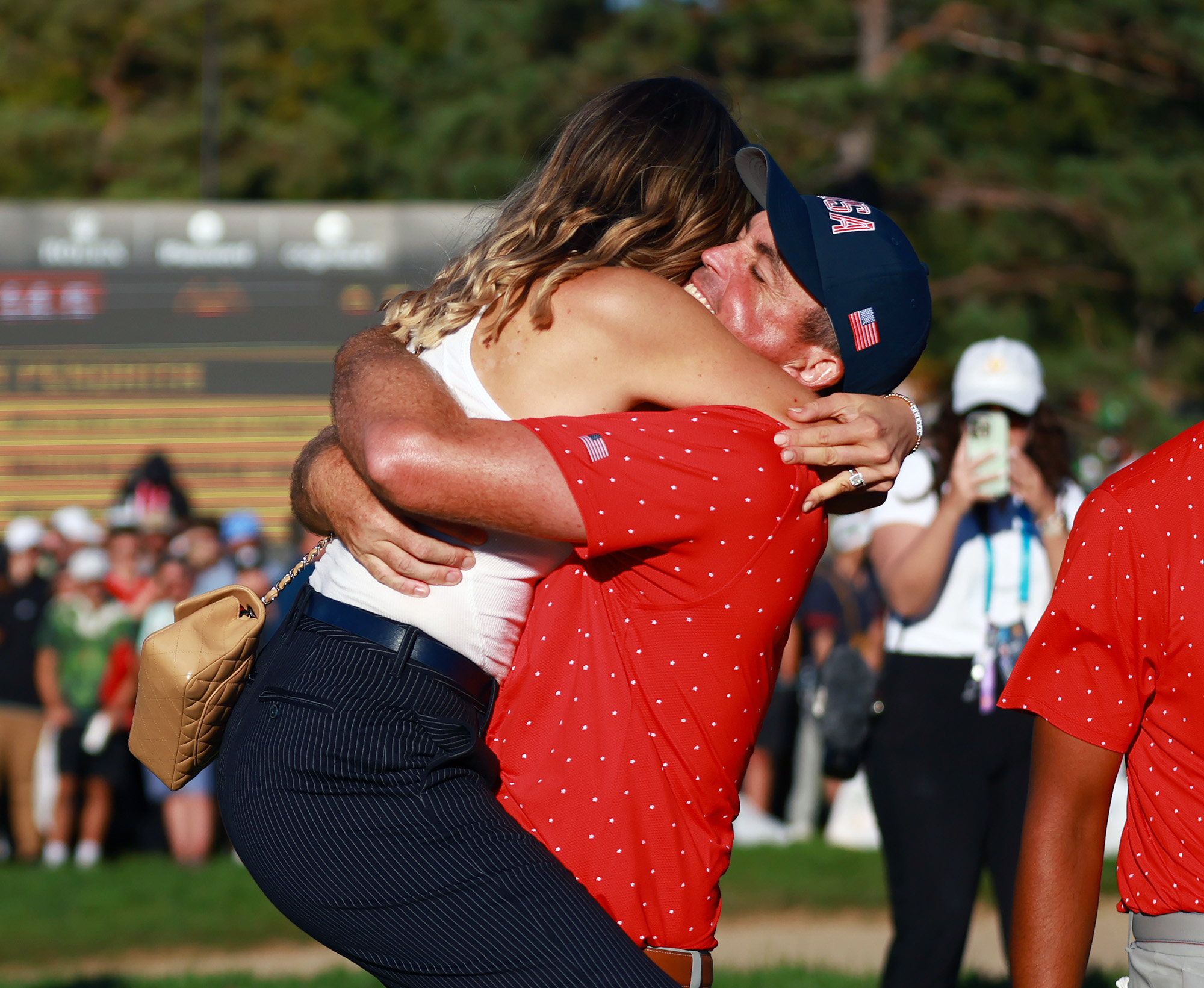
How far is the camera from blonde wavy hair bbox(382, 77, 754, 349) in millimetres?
1962

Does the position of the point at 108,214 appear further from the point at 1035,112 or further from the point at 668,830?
the point at 1035,112

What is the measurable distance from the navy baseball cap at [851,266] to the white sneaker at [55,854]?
7.83 metres

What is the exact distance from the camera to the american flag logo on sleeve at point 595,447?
1.78 m

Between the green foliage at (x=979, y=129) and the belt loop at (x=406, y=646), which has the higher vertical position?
the green foliage at (x=979, y=129)

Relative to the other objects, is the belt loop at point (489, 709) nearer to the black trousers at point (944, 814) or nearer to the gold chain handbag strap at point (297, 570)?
the gold chain handbag strap at point (297, 570)

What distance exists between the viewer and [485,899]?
1777 mm

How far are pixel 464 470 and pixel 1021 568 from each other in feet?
9.04

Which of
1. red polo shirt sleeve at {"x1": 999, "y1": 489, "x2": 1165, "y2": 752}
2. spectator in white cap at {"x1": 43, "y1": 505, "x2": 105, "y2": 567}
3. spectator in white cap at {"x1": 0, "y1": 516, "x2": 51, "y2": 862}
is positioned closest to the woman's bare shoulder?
red polo shirt sleeve at {"x1": 999, "y1": 489, "x2": 1165, "y2": 752}

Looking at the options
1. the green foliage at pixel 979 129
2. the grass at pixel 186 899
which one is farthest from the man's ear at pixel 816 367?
the green foliage at pixel 979 129

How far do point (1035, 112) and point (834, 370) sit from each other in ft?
62.7

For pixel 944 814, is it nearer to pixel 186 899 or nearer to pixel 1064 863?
pixel 1064 863

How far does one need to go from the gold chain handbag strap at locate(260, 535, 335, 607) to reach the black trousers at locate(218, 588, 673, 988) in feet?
0.93

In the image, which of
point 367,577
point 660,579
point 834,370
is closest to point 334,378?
point 367,577

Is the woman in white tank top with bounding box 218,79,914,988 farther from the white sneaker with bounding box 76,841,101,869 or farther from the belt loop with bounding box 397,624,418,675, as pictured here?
the white sneaker with bounding box 76,841,101,869
